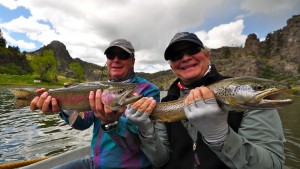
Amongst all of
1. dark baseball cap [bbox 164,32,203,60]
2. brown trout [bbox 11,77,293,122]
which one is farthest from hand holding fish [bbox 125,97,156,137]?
dark baseball cap [bbox 164,32,203,60]

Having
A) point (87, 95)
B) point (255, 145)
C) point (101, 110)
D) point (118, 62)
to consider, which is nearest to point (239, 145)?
point (255, 145)

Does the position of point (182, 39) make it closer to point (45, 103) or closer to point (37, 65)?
point (45, 103)

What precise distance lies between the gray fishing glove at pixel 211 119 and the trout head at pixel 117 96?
4.06 ft

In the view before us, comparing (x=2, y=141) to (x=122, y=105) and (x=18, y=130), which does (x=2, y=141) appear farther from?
(x=122, y=105)

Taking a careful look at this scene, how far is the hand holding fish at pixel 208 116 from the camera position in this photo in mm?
2852

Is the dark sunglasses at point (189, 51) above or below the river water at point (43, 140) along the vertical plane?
above

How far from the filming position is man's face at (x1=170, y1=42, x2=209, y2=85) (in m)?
3.99

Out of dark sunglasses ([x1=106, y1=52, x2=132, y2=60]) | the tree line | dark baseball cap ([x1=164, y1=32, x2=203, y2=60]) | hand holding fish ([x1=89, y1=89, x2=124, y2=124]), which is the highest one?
the tree line

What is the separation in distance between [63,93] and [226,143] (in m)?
2.90

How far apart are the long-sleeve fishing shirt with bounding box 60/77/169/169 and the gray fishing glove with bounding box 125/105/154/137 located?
6.0 inches

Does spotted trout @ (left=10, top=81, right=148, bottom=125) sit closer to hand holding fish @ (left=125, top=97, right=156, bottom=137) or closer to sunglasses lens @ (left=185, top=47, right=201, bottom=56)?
hand holding fish @ (left=125, top=97, right=156, bottom=137)

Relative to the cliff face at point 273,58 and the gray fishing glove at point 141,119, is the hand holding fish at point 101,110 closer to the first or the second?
the gray fishing glove at point 141,119

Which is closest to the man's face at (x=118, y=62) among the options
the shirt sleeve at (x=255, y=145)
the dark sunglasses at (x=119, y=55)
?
the dark sunglasses at (x=119, y=55)

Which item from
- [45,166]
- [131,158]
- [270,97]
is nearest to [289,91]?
[270,97]
